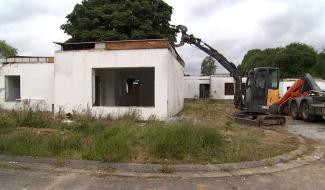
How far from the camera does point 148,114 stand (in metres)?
18.1

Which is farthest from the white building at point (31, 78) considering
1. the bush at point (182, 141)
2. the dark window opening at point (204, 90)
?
the dark window opening at point (204, 90)

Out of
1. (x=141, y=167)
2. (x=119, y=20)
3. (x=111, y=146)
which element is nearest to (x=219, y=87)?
(x=119, y=20)

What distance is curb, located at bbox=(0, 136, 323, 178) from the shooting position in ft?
25.3

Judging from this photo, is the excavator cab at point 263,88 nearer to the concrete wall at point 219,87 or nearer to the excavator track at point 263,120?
the excavator track at point 263,120

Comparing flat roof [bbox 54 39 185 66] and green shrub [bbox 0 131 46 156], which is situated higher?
flat roof [bbox 54 39 185 66]

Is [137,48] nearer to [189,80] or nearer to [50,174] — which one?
[50,174]

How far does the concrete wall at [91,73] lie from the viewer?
59.3ft

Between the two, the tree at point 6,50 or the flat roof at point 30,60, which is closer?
the flat roof at point 30,60

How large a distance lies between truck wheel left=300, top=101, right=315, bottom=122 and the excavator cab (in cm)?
286

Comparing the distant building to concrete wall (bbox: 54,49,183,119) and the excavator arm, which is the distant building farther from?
concrete wall (bbox: 54,49,183,119)

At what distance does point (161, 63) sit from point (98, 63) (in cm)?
333

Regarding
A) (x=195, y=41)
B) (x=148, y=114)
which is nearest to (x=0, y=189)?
(x=148, y=114)

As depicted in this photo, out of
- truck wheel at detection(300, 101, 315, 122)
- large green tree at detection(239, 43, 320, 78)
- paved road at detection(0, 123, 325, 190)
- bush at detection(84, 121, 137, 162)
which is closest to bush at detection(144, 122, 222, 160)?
bush at detection(84, 121, 137, 162)

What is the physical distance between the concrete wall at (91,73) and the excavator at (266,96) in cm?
435
